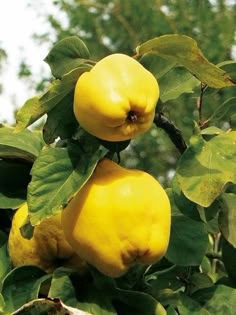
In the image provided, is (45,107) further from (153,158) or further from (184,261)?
(153,158)

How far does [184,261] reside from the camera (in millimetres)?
1076

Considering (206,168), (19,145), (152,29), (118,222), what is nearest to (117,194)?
(118,222)

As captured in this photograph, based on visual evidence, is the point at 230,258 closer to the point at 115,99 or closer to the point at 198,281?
the point at 198,281

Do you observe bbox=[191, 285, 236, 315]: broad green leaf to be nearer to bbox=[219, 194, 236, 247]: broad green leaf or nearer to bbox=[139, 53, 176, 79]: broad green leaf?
bbox=[219, 194, 236, 247]: broad green leaf

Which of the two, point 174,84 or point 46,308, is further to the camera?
point 174,84

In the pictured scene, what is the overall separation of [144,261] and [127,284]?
0.39 feet

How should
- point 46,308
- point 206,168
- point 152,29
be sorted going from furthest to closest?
point 152,29 < point 206,168 < point 46,308

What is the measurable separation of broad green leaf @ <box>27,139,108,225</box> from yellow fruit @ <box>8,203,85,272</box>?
0.08m

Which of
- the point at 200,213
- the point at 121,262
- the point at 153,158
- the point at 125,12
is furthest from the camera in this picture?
the point at 125,12

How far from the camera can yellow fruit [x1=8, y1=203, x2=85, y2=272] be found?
1.00 meters

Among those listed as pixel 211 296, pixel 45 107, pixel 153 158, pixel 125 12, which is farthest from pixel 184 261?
pixel 125 12

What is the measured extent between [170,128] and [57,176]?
21 cm

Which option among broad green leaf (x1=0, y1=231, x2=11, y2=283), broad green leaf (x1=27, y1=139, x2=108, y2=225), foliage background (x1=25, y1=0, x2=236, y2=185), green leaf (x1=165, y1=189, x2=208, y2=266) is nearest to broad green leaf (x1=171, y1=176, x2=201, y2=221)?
green leaf (x1=165, y1=189, x2=208, y2=266)

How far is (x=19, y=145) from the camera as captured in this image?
1.08 metres
